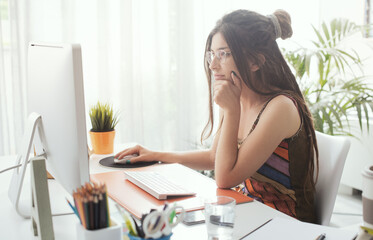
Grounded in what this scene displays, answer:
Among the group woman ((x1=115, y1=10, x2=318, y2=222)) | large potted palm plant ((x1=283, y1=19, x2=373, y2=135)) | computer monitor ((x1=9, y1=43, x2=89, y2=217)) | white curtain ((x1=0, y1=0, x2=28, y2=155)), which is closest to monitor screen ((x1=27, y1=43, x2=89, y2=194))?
computer monitor ((x1=9, y1=43, x2=89, y2=217))

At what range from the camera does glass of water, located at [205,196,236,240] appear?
32.8 inches

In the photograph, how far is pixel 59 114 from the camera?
85cm

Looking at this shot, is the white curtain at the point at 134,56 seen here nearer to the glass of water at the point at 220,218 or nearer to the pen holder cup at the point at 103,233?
the glass of water at the point at 220,218

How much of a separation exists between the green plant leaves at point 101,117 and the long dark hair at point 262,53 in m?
0.53

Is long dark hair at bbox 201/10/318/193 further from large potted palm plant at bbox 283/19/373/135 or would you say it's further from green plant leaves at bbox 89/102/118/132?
large potted palm plant at bbox 283/19/373/135

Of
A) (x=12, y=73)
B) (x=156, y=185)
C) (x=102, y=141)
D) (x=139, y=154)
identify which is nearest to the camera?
(x=156, y=185)

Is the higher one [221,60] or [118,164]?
[221,60]

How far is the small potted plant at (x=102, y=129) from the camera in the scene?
161cm

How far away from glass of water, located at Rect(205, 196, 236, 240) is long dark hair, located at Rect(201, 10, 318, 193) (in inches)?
20.5

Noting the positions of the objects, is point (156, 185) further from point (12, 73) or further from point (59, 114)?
point (12, 73)

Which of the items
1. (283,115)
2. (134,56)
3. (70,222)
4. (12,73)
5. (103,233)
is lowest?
(70,222)

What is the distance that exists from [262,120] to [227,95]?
144mm

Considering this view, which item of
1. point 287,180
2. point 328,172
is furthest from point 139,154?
point 328,172

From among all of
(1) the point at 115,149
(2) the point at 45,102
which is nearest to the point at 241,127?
(1) the point at 115,149
